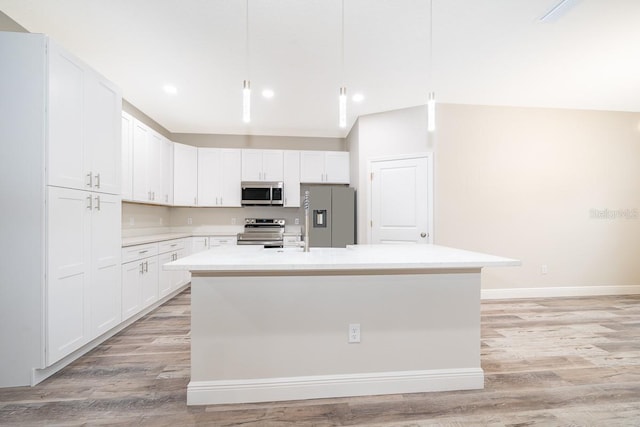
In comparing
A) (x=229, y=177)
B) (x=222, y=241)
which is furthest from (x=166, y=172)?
(x=222, y=241)

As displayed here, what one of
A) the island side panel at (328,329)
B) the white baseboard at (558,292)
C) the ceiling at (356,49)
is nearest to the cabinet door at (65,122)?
the ceiling at (356,49)

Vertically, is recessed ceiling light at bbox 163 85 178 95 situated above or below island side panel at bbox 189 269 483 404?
above

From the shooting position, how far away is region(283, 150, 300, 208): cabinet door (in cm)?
485

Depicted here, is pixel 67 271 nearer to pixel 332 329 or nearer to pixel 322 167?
pixel 332 329

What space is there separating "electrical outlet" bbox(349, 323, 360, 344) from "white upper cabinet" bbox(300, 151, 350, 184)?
3334 millimetres

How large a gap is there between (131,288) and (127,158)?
5.20ft

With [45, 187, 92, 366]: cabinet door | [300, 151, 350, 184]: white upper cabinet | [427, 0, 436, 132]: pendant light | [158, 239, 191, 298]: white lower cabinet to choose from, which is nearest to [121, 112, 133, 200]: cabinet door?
[158, 239, 191, 298]: white lower cabinet

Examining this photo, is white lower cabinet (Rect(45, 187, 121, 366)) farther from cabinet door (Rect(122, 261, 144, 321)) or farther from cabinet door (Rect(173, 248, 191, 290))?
cabinet door (Rect(173, 248, 191, 290))

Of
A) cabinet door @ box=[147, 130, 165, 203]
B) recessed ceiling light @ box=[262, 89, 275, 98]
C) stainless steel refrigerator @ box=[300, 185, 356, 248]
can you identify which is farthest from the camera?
stainless steel refrigerator @ box=[300, 185, 356, 248]

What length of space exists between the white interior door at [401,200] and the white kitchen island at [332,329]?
192cm

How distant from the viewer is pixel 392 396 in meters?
1.75

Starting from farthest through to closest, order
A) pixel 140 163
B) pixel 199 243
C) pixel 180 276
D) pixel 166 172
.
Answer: pixel 199 243
pixel 166 172
pixel 180 276
pixel 140 163

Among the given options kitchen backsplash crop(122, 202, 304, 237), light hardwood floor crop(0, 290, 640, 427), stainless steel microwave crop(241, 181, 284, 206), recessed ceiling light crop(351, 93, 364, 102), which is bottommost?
light hardwood floor crop(0, 290, 640, 427)

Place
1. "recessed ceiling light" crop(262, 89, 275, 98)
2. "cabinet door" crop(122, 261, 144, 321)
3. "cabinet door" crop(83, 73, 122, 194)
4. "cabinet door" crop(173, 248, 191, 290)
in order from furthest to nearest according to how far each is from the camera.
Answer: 1. "cabinet door" crop(173, 248, 191, 290)
2. "recessed ceiling light" crop(262, 89, 275, 98)
3. "cabinet door" crop(122, 261, 144, 321)
4. "cabinet door" crop(83, 73, 122, 194)
